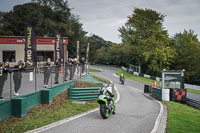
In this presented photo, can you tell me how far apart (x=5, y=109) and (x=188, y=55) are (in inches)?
2123

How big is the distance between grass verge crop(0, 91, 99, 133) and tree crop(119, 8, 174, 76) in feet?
125

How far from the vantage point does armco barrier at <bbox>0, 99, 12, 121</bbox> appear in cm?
780

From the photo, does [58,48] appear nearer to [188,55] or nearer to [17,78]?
[17,78]

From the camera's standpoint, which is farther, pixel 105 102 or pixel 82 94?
pixel 82 94

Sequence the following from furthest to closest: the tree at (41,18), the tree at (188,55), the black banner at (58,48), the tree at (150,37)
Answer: the tree at (188,55) < the tree at (150,37) < the tree at (41,18) < the black banner at (58,48)

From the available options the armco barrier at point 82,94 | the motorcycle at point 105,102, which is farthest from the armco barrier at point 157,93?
the motorcycle at point 105,102

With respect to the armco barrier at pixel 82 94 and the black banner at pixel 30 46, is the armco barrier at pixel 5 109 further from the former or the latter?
the armco barrier at pixel 82 94

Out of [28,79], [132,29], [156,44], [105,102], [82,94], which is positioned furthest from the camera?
[132,29]

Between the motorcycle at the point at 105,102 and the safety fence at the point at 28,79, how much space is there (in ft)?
11.4

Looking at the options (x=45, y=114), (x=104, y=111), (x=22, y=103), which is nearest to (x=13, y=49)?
(x=45, y=114)

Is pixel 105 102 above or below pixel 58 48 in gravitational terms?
below

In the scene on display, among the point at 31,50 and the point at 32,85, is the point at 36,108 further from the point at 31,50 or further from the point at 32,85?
the point at 31,50

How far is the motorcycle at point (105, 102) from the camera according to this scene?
9.41m

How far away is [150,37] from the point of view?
48.0 m
